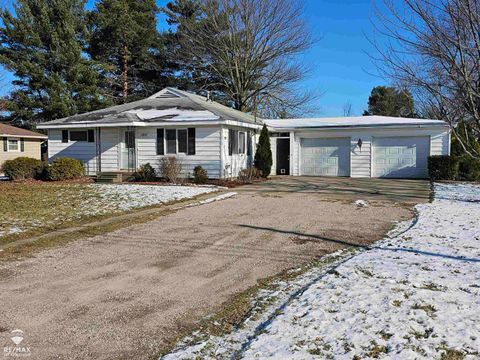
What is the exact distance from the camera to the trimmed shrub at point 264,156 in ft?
66.8

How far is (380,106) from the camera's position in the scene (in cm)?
4347

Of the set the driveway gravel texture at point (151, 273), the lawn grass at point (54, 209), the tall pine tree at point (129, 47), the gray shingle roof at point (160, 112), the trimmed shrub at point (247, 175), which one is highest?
the tall pine tree at point (129, 47)

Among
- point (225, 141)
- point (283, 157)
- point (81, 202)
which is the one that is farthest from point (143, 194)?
point (283, 157)

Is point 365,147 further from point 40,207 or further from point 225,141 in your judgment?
point 40,207

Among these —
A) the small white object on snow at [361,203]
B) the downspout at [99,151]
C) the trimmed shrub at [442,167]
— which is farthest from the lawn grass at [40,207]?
the trimmed shrub at [442,167]

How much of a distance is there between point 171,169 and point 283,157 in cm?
791

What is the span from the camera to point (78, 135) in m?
19.5

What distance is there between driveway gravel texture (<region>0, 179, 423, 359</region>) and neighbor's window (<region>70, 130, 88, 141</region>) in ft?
37.3

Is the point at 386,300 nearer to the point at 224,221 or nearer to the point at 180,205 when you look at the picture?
the point at 224,221

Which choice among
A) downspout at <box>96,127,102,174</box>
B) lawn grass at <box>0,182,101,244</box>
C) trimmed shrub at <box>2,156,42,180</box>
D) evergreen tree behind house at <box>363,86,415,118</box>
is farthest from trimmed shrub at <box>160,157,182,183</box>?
evergreen tree behind house at <box>363,86,415,118</box>

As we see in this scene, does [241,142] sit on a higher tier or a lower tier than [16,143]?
lower

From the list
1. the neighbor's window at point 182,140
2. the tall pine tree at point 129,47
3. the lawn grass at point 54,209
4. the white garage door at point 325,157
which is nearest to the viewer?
the lawn grass at point 54,209

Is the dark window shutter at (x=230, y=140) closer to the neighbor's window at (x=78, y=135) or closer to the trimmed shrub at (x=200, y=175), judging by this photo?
the trimmed shrub at (x=200, y=175)

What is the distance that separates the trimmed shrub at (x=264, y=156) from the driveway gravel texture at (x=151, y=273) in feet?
33.7
